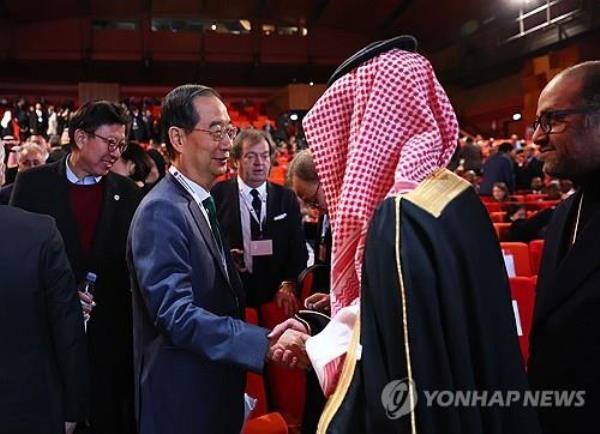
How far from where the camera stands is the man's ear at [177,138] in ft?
5.77

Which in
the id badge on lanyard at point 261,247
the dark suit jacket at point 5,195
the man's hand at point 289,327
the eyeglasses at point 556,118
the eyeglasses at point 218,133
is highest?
the eyeglasses at point 218,133

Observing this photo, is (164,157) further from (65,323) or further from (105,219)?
(65,323)

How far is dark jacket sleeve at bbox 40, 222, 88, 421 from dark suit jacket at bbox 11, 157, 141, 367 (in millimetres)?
575

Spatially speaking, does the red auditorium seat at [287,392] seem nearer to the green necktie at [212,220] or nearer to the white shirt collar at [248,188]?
the green necktie at [212,220]

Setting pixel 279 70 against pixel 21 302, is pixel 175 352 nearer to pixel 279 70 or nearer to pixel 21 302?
pixel 21 302

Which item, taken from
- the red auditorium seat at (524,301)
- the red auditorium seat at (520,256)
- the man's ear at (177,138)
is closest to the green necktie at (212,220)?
the man's ear at (177,138)

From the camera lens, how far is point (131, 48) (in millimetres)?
18188

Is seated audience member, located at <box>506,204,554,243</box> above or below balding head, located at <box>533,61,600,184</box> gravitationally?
below

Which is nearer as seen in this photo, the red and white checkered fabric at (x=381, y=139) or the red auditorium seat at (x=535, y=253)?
the red and white checkered fabric at (x=381, y=139)

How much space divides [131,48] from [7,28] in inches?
134

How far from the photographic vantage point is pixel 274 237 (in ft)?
10.5

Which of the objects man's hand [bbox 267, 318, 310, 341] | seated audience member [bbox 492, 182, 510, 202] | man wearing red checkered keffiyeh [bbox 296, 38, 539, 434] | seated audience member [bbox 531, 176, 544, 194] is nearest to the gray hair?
man's hand [bbox 267, 318, 310, 341]

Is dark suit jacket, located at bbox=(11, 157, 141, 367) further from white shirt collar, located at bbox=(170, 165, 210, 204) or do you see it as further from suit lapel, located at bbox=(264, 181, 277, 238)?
suit lapel, located at bbox=(264, 181, 277, 238)

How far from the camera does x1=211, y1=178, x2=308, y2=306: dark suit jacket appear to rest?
316 centimetres
